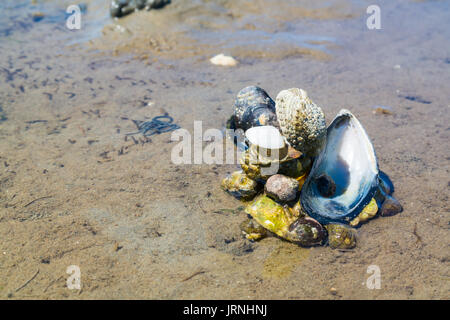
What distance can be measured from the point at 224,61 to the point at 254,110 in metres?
3.08

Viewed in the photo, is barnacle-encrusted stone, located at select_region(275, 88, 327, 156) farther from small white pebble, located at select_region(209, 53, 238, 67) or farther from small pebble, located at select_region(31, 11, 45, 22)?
small pebble, located at select_region(31, 11, 45, 22)

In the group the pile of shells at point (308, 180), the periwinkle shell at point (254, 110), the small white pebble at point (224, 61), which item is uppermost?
the small white pebble at point (224, 61)

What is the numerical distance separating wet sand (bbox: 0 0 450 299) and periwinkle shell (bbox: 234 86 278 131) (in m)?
0.67

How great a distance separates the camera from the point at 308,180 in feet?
12.1

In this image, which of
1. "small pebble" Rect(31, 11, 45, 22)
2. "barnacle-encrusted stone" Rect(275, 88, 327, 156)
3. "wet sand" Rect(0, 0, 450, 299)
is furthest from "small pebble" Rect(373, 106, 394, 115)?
"small pebble" Rect(31, 11, 45, 22)

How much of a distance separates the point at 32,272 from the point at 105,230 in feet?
2.34

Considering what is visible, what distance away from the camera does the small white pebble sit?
733cm

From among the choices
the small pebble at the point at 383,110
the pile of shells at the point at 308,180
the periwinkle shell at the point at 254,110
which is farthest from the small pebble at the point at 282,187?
the small pebble at the point at 383,110

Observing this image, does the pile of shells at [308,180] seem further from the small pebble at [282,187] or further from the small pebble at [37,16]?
the small pebble at [37,16]

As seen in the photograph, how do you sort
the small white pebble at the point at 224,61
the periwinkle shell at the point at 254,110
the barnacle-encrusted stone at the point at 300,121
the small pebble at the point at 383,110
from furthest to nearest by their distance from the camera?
the small white pebble at the point at 224,61 < the small pebble at the point at 383,110 < the periwinkle shell at the point at 254,110 < the barnacle-encrusted stone at the point at 300,121

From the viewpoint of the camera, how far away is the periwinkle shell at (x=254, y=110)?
446cm
